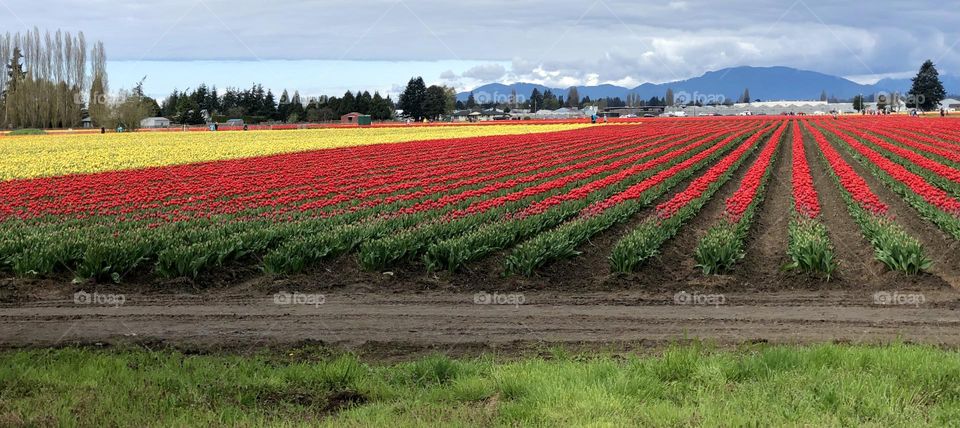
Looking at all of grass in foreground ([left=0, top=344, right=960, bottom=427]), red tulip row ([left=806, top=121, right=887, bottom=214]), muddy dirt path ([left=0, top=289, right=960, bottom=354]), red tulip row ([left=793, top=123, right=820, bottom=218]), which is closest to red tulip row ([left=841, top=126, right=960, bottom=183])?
red tulip row ([left=806, top=121, right=887, bottom=214])

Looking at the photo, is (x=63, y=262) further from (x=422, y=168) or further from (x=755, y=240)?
(x=422, y=168)

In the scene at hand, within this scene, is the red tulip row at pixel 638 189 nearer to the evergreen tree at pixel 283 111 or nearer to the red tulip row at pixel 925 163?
the red tulip row at pixel 925 163

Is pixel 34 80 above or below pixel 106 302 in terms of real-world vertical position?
above

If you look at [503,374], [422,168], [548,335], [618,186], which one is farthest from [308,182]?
[503,374]

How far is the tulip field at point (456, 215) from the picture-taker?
1248 centimetres

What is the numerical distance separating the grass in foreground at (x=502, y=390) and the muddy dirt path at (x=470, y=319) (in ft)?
3.85

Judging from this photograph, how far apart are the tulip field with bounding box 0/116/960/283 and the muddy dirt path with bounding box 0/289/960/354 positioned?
1.13 metres

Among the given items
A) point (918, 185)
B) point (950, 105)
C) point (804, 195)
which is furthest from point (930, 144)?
point (950, 105)

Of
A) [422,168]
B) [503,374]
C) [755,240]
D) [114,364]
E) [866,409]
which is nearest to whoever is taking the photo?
[866,409]

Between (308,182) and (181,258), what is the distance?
44.8 feet

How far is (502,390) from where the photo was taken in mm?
6191

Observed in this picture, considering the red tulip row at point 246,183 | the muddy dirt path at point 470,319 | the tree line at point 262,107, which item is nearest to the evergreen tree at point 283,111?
the tree line at point 262,107

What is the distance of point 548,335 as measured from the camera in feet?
29.2

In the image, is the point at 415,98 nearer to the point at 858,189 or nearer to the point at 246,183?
the point at 246,183
